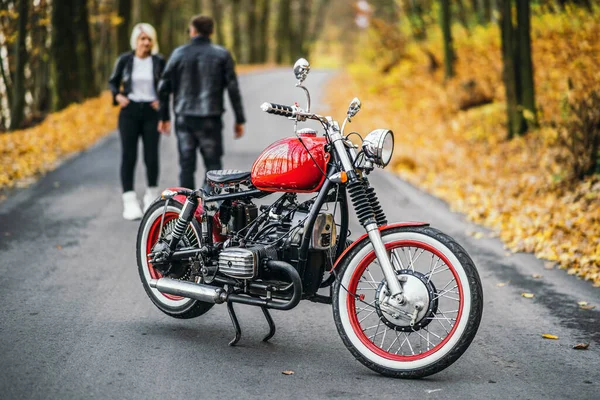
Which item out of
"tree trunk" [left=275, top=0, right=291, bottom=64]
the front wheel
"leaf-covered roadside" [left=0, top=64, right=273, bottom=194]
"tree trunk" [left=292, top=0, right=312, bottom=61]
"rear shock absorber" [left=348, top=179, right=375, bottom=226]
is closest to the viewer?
the front wheel

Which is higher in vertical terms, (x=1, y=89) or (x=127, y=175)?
(x=1, y=89)

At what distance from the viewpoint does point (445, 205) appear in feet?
35.2

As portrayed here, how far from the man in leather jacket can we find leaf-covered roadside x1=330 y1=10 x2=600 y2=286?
134 inches

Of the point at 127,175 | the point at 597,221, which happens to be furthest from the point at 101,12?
the point at 597,221

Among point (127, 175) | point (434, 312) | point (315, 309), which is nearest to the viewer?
point (434, 312)

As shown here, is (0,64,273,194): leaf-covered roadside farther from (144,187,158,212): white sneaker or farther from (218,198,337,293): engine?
(218,198,337,293): engine

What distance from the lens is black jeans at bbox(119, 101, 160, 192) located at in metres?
8.99

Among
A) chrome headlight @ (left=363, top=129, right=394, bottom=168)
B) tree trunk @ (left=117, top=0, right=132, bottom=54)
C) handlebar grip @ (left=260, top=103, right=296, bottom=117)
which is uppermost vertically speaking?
tree trunk @ (left=117, top=0, right=132, bottom=54)

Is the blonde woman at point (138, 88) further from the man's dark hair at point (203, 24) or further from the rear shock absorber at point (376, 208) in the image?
the rear shock absorber at point (376, 208)

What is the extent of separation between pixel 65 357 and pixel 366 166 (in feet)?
7.16

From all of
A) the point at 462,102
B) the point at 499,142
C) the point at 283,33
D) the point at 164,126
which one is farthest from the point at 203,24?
the point at 283,33

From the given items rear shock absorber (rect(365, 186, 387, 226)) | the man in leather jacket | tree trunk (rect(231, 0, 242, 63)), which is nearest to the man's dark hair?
the man in leather jacket

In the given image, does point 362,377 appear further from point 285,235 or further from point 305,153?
point 305,153

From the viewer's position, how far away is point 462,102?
1838 cm
